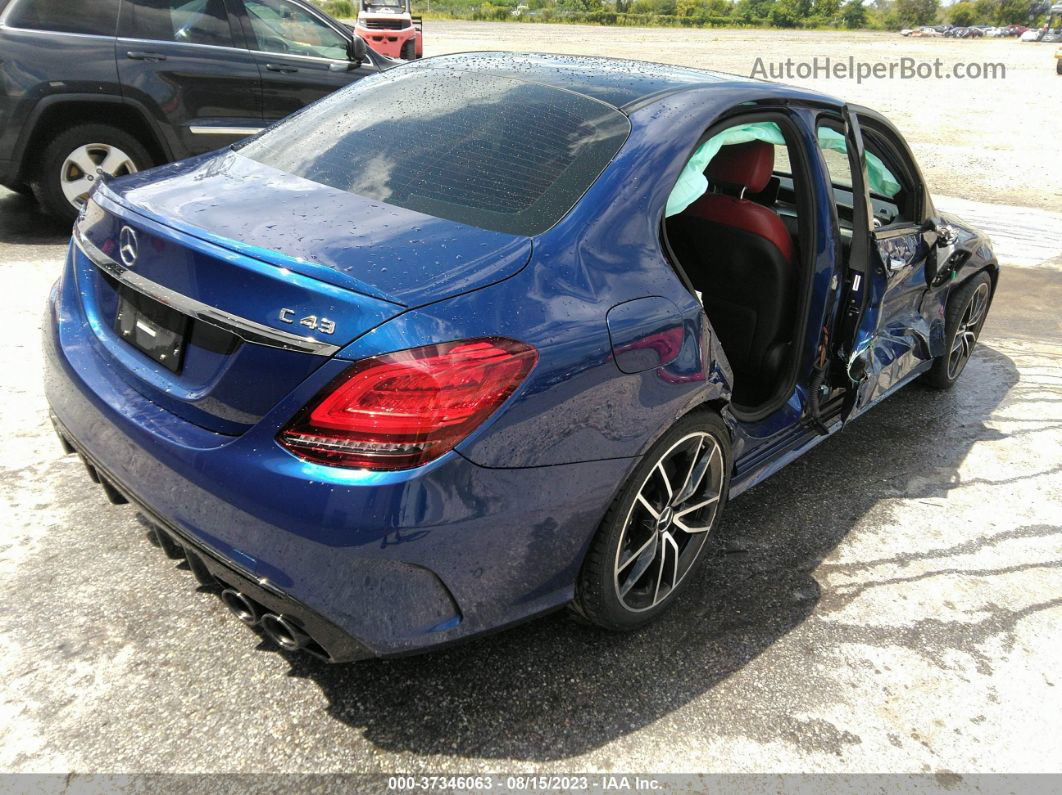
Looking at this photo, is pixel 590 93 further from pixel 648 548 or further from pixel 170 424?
pixel 170 424

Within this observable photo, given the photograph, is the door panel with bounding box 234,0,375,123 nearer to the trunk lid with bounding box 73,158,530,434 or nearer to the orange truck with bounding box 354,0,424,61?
the trunk lid with bounding box 73,158,530,434

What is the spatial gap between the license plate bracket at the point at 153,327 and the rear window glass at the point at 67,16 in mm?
4506

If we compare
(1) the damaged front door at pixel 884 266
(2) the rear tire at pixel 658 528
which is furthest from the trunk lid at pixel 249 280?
(1) the damaged front door at pixel 884 266

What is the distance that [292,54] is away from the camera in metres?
6.76

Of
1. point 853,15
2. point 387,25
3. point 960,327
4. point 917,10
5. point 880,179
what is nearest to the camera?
point 880,179

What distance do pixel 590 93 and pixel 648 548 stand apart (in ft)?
4.64

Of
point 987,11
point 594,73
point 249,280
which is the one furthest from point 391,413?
point 987,11

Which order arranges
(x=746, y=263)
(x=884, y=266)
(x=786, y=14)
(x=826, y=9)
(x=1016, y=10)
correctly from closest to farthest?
(x=746, y=263) → (x=884, y=266) → (x=786, y=14) → (x=826, y=9) → (x=1016, y=10)

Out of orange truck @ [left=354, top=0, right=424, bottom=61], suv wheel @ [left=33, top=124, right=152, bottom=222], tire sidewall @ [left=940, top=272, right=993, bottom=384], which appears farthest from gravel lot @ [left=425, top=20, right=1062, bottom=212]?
suv wheel @ [left=33, top=124, right=152, bottom=222]

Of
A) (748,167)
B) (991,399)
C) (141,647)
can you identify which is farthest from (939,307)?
(141,647)

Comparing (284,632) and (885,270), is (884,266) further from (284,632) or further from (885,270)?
(284,632)

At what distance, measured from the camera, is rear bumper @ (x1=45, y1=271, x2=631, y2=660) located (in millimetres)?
1839

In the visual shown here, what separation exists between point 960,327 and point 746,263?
203 centimetres

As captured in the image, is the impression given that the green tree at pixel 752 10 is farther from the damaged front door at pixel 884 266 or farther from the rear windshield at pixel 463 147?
the rear windshield at pixel 463 147
